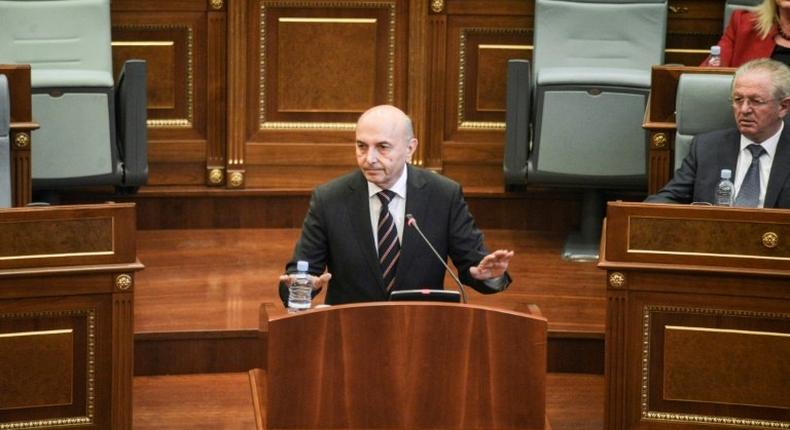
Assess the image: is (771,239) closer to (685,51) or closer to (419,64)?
(685,51)

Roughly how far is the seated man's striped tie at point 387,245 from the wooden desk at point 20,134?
116cm

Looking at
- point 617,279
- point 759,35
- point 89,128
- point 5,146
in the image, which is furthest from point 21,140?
point 759,35

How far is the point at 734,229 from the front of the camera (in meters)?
2.90

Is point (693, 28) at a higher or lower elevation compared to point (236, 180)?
higher

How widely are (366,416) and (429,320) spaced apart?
17cm

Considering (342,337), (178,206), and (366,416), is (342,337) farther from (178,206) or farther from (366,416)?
(178,206)

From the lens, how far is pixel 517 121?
14.5 ft

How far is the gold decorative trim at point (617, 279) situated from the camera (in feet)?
9.71

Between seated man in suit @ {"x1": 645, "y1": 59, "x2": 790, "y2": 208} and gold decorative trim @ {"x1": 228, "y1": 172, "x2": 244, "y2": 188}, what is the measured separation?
1.81 m

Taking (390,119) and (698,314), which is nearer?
(390,119)

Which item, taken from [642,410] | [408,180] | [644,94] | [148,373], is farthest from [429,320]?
[644,94]

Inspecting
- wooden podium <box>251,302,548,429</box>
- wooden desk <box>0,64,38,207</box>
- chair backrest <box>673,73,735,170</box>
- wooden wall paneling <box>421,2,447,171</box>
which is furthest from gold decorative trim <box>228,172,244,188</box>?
wooden podium <box>251,302,548,429</box>

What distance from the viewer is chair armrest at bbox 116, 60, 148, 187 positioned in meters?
4.28

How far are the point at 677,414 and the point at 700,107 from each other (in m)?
0.88
